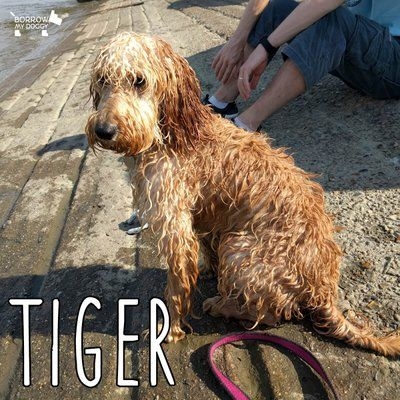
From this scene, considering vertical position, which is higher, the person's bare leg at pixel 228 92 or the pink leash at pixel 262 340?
the person's bare leg at pixel 228 92

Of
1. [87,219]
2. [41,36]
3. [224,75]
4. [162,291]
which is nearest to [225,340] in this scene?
[162,291]

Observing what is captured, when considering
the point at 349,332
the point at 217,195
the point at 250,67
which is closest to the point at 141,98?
the point at 217,195

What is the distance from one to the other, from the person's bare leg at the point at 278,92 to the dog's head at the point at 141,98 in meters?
2.02

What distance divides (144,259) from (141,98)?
59.5 inches

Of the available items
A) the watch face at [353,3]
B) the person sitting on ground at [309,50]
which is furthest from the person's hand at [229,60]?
the watch face at [353,3]

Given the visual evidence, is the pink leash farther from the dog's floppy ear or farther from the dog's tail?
the dog's floppy ear

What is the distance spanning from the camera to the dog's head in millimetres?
2412

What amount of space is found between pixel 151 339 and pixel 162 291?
0.52 metres

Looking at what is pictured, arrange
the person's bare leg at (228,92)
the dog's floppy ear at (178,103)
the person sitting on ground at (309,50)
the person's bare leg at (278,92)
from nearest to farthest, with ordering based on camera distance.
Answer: the dog's floppy ear at (178,103) < the person sitting on ground at (309,50) < the person's bare leg at (278,92) < the person's bare leg at (228,92)

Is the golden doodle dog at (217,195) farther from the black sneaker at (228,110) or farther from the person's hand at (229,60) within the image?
the black sneaker at (228,110)

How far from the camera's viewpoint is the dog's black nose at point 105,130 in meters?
2.37

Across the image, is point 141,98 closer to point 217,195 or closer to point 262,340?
point 217,195

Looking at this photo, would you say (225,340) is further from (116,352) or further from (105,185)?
(105,185)

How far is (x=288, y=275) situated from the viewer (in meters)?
2.57
